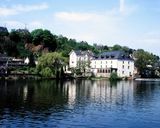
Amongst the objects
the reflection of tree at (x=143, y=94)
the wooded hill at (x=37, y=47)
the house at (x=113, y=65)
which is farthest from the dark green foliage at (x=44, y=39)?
the reflection of tree at (x=143, y=94)

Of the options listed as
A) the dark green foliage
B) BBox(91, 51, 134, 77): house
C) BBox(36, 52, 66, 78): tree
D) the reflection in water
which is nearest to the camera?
the reflection in water

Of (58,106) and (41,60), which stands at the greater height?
(41,60)

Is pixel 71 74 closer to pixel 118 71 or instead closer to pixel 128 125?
pixel 118 71

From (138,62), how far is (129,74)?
10.4 meters

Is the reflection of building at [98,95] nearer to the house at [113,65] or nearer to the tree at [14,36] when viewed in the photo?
the house at [113,65]

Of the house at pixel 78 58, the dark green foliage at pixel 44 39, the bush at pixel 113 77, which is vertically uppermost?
the dark green foliage at pixel 44 39

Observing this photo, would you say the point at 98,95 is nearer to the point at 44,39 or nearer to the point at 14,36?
the point at 14,36

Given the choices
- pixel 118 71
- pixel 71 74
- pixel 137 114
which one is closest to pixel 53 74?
pixel 71 74

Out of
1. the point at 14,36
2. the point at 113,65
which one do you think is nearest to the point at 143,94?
the point at 113,65

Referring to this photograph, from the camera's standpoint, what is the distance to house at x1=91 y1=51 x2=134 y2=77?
15000cm

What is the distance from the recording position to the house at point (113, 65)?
492 feet

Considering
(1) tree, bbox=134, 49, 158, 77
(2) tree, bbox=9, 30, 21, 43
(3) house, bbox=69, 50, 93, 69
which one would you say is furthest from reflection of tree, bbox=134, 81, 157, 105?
(2) tree, bbox=9, 30, 21, 43

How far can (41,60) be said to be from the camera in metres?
123

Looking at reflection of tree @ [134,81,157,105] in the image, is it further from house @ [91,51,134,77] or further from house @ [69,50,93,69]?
house @ [69,50,93,69]
